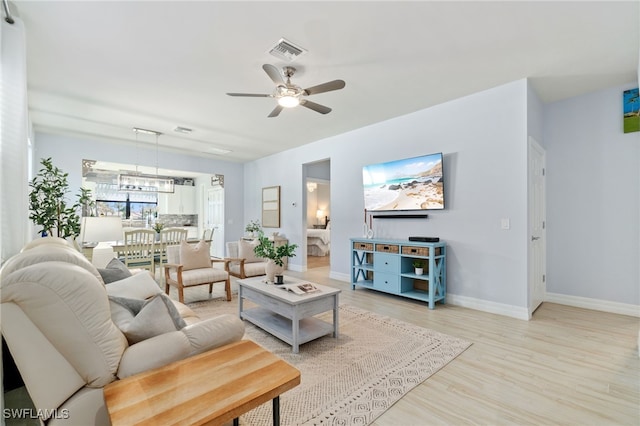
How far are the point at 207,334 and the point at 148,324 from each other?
29 centimetres

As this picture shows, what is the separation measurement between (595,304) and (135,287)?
16.6ft

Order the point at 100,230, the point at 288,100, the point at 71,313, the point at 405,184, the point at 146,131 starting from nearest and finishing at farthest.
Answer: the point at 71,313
the point at 288,100
the point at 100,230
the point at 405,184
the point at 146,131

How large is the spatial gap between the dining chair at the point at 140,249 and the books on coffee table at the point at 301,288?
2.94 meters

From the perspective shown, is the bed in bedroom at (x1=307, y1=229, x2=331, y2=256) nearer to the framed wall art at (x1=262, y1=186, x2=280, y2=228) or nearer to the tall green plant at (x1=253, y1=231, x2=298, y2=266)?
the framed wall art at (x1=262, y1=186, x2=280, y2=228)

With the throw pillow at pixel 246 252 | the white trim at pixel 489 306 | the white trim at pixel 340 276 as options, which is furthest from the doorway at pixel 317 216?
the white trim at pixel 489 306

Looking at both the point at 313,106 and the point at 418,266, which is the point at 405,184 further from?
the point at 313,106

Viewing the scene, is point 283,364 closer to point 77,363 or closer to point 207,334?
point 207,334

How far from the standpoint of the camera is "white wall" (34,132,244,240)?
18.4ft

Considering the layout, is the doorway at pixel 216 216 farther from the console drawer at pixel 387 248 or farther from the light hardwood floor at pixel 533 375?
the light hardwood floor at pixel 533 375

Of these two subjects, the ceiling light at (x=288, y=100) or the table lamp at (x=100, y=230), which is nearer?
the ceiling light at (x=288, y=100)

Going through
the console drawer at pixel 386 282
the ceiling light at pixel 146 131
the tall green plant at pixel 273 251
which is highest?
the ceiling light at pixel 146 131

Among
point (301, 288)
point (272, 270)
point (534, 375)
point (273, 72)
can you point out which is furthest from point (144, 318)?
point (534, 375)

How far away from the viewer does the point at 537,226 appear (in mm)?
3689

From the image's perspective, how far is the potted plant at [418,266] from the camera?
12.8ft
